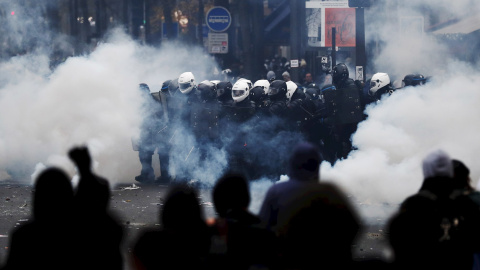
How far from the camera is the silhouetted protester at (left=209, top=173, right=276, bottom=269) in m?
3.98

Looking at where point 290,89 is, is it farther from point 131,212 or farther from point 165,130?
point 131,212

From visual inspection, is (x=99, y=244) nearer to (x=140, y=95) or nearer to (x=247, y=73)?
(x=140, y=95)

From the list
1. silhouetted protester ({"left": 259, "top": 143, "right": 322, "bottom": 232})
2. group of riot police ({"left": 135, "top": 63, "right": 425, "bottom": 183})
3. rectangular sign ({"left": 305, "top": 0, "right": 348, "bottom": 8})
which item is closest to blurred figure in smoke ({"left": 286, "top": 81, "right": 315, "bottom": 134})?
group of riot police ({"left": 135, "top": 63, "right": 425, "bottom": 183})

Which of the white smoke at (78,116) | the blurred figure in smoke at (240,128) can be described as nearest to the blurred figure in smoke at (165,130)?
the white smoke at (78,116)

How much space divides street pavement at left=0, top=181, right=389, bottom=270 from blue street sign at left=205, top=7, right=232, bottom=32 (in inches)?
284

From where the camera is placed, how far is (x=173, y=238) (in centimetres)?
372

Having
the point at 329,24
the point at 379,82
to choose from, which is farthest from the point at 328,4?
the point at 379,82

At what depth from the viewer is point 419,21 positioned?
1800 centimetres

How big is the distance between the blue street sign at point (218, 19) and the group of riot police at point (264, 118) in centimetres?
663

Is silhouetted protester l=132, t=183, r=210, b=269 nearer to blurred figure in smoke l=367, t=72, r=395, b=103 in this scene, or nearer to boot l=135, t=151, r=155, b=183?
blurred figure in smoke l=367, t=72, r=395, b=103

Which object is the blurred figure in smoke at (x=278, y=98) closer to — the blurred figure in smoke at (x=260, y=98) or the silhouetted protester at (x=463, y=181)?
the blurred figure in smoke at (x=260, y=98)

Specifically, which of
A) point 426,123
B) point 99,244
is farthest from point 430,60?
point 99,244

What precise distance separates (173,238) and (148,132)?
9.37 meters

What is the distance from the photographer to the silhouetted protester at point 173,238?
3.69m
